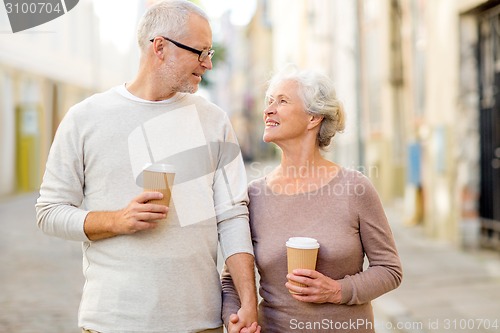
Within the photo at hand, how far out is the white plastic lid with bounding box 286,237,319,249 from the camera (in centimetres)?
244

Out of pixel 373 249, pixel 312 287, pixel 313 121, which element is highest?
pixel 313 121

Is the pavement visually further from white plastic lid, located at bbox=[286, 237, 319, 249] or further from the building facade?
white plastic lid, located at bbox=[286, 237, 319, 249]

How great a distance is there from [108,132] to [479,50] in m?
8.17

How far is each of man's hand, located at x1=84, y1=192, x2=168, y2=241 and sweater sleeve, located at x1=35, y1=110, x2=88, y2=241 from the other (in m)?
0.04

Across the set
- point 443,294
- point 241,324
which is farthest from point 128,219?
point 443,294

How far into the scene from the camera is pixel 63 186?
2.49 m

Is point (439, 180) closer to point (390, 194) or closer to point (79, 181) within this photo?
point (390, 194)

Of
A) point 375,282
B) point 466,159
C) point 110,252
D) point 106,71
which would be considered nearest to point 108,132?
point 110,252

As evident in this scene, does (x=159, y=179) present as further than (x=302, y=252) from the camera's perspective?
No

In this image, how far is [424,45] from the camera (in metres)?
12.0

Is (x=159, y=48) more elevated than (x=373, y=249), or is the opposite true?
(x=159, y=48)

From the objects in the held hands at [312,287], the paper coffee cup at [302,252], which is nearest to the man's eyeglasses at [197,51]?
the paper coffee cup at [302,252]

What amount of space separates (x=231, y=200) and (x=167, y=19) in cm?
69

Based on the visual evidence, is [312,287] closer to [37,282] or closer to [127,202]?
[127,202]
